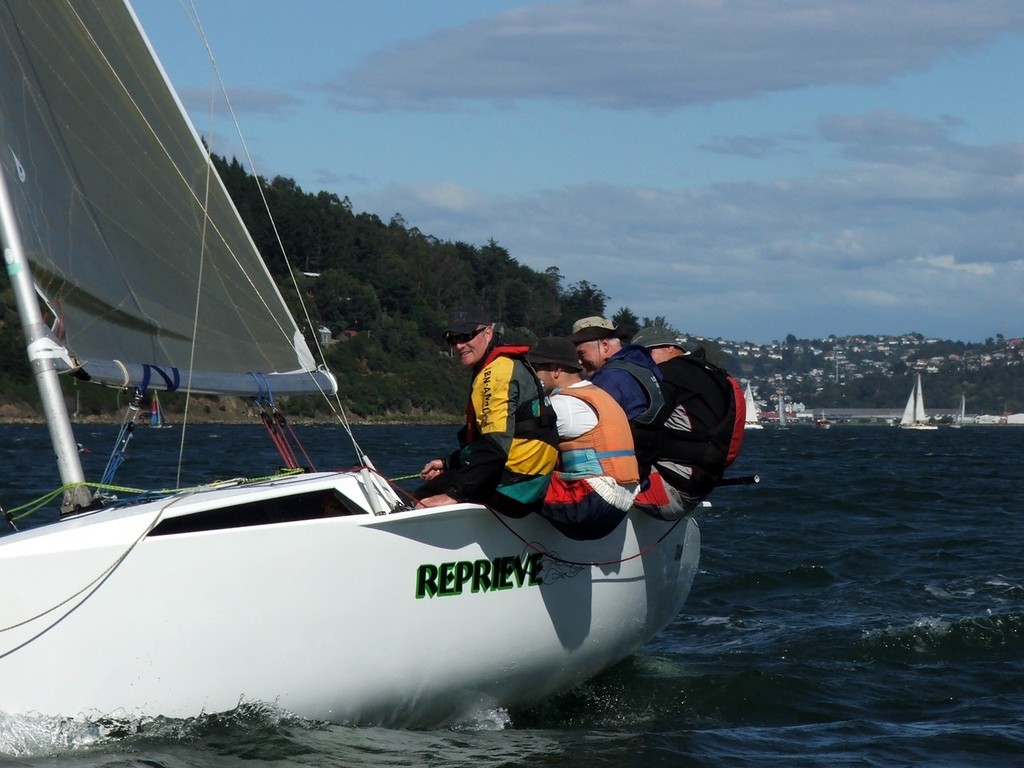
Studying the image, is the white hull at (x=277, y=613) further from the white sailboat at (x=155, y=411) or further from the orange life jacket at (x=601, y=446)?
the white sailboat at (x=155, y=411)

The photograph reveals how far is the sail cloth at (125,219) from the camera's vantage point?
5656mm

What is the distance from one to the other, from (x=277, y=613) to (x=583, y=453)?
54.3 inches

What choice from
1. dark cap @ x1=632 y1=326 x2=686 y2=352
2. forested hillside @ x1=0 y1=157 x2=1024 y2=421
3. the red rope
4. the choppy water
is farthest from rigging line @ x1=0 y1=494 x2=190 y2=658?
forested hillside @ x1=0 y1=157 x2=1024 y2=421

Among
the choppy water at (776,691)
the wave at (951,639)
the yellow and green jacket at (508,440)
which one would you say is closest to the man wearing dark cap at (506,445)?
the yellow and green jacket at (508,440)

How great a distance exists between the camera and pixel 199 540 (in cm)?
449

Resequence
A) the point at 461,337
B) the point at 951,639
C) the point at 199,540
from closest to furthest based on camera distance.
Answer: the point at 199,540, the point at 461,337, the point at 951,639

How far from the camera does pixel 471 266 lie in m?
99.8

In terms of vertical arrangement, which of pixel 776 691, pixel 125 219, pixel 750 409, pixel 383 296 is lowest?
pixel 750 409

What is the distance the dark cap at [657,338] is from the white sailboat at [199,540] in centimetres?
83

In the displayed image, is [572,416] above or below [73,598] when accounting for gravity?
above

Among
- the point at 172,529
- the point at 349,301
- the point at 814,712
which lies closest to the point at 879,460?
the point at 814,712

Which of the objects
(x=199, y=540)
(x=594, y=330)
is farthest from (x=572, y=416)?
(x=199, y=540)

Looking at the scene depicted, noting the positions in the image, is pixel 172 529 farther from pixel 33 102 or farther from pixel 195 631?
pixel 33 102

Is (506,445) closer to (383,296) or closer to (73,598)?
(73,598)
